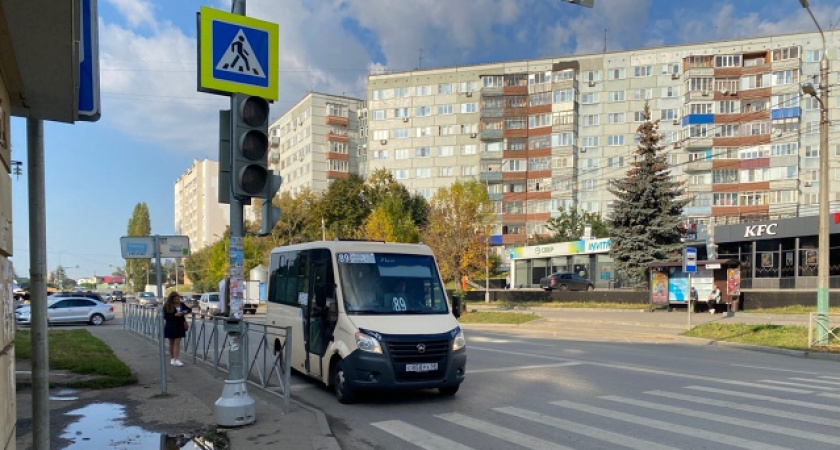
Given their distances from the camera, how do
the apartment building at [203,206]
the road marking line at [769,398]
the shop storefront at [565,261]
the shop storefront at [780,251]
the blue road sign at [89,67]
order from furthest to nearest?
the apartment building at [203,206], the shop storefront at [565,261], the shop storefront at [780,251], the road marking line at [769,398], the blue road sign at [89,67]

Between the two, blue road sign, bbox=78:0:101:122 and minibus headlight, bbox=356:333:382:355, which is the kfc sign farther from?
blue road sign, bbox=78:0:101:122

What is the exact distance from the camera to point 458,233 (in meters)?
40.1

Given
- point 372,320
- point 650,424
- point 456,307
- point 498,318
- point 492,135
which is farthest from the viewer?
point 492,135

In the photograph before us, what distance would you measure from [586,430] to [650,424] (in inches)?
36.9

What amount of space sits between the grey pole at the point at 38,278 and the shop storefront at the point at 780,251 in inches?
1629

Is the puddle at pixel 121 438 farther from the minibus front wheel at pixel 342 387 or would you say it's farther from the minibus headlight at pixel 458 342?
the minibus headlight at pixel 458 342

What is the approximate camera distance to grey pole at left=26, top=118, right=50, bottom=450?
4.01 metres

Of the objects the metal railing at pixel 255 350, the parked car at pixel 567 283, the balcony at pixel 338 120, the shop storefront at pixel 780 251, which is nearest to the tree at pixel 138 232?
the balcony at pixel 338 120

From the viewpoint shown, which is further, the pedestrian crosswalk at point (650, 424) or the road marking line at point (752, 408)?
the road marking line at point (752, 408)

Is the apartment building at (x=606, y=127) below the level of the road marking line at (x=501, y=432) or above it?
above

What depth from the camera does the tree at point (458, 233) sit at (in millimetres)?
39812

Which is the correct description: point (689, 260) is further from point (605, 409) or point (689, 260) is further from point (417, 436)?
point (417, 436)

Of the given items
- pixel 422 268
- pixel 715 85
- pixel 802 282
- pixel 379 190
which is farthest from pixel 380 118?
pixel 422 268

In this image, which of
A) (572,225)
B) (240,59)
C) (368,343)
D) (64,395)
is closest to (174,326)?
(64,395)
